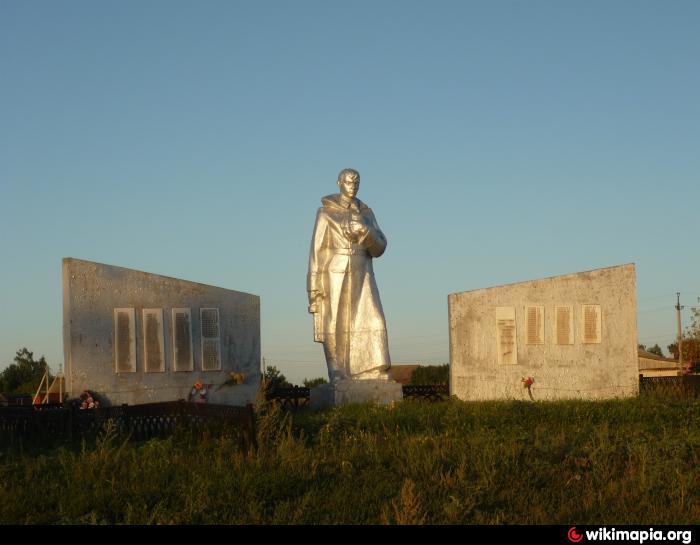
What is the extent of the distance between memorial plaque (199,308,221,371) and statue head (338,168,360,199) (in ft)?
9.60

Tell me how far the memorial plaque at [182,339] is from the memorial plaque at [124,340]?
0.70 meters

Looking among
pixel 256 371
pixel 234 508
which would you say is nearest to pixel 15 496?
pixel 234 508

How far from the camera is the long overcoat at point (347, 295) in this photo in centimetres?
1600

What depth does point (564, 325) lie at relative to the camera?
1747cm

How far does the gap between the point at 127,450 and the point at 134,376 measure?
601cm

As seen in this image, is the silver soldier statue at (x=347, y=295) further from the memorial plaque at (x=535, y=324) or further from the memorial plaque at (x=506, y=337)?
the memorial plaque at (x=535, y=324)

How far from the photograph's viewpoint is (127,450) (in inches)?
372

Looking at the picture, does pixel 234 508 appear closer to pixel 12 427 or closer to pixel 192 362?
pixel 12 427

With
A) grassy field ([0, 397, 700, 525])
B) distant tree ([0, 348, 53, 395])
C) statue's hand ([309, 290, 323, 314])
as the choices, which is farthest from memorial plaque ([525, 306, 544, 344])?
distant tree ([0, 348, 53, 395])

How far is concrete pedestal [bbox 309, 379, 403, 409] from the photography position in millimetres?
15445

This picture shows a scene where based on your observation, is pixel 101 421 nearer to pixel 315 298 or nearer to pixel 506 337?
pixel 315 298

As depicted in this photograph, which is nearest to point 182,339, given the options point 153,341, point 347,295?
point 153,341

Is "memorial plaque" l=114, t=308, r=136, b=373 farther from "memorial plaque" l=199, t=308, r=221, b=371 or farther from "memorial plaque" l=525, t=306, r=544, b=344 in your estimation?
"memorial plaque" l=525, t=306, r=544, b=344

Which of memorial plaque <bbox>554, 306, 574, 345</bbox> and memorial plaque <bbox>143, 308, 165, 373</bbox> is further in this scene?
memorial plaque <bbox>554, 306, 574, 345</bbox>
